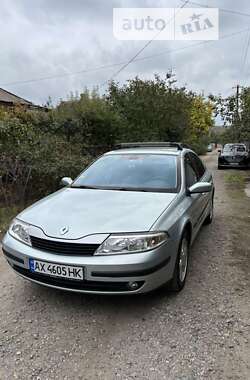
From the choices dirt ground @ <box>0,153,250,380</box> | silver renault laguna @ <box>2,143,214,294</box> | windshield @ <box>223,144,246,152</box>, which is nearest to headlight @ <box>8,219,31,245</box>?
silver renault laguna @ <box>2,143,214,294</box>

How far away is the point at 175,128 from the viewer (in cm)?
1670

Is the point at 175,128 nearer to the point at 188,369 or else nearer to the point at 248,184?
the point at 248,184

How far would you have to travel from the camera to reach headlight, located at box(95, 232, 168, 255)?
2686mm

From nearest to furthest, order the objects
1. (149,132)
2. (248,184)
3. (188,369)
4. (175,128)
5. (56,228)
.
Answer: (188,369) < (56,228) < (248,184) < (149,132) < (175,128)

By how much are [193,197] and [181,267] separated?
97cm

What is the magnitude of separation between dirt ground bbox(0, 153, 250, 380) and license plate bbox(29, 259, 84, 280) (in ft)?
1.47

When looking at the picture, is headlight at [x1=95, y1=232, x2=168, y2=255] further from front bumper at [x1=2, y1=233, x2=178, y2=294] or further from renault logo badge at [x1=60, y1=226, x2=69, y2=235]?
renault logo badge at [x1=60, y1=226, x2=69, y2=235]

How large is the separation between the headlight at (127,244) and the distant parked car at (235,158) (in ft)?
53.9

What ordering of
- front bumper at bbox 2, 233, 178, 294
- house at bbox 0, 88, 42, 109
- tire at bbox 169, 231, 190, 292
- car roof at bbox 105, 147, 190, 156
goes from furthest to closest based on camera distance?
house at bbox 0, 88, 42, 109, car roof at bbox 105, 147, 190, 156, tire at bbox 169, 231, 190, 292, front bumper at bbox 2, 233, 178, 294

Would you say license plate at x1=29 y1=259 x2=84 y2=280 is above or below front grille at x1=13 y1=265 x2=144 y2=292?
above

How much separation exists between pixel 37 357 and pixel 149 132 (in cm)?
1217

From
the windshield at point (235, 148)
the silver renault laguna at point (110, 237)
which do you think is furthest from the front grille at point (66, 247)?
the windshield at point (235, 148)

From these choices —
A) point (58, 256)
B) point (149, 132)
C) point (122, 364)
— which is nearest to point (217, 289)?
point (122, 364)

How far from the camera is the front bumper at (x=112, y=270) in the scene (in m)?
2.64
